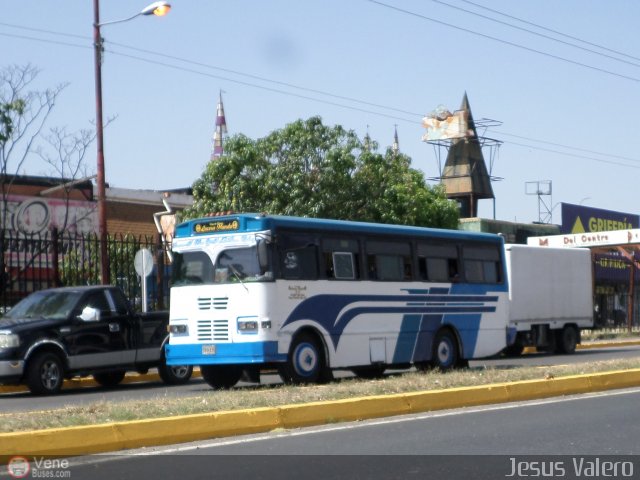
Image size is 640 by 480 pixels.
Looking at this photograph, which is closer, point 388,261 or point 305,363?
point 305,363

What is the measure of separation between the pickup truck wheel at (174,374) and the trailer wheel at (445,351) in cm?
→ 481

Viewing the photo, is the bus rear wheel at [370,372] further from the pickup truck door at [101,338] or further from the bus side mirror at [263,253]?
the pickup truck door at [101,338]

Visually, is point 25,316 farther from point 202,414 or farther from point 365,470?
point 365,470

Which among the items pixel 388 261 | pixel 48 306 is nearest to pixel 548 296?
pixel 388 261

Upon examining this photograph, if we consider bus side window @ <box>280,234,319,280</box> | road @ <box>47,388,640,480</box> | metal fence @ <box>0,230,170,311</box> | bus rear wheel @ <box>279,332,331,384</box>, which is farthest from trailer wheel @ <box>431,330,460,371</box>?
road @ <box>47,388,640,480</box>

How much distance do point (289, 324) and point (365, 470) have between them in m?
8.55

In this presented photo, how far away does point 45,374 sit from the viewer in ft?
61.4

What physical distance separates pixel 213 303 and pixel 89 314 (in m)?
2.61

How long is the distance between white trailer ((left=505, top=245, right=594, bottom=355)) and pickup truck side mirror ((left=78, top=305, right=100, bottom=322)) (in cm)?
1284

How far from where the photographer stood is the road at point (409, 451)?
934cm

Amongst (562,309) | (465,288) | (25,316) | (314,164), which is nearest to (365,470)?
(25,316)

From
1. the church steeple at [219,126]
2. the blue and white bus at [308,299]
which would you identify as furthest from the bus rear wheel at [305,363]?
the church steeple at [219,126]

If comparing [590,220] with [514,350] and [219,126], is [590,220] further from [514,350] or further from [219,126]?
[219,126]

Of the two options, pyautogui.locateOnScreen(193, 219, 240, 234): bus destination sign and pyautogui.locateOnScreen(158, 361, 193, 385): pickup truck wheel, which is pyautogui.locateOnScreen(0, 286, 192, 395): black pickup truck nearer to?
pyautogui.locateOnScreen(158, 361, 193, 385): pickup truck wheel
